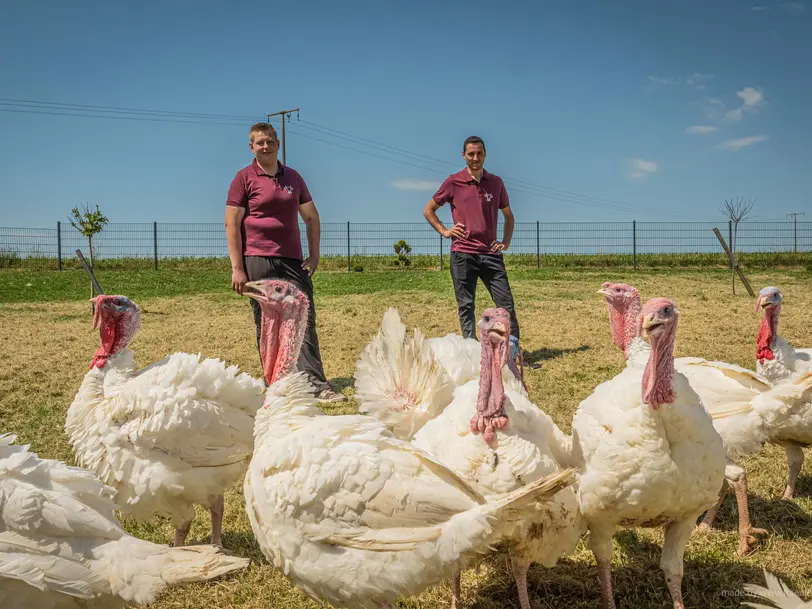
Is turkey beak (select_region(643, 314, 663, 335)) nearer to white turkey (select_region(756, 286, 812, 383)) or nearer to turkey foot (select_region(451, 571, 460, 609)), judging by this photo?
turkey foot (select_region(451, 571, 460, 609))

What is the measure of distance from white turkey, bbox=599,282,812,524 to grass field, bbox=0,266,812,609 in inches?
14.1

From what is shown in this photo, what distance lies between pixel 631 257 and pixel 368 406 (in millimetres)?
24770

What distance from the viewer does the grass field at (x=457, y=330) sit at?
3.40 metres

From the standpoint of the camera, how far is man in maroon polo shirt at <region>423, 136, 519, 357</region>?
278 inches

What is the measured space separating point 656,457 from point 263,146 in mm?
4142

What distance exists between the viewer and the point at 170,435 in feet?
11.8

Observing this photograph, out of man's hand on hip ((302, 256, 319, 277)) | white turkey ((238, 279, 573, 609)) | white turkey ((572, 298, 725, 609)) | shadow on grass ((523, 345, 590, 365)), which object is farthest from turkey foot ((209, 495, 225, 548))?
shadow on grass ((523, 345, 590, 365))

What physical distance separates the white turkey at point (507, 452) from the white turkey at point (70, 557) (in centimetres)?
113

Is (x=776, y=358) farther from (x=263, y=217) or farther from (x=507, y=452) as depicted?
(x=263, y=217)

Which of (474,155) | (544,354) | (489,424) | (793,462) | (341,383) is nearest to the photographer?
(489,424)

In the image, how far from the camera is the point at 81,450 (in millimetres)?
3766

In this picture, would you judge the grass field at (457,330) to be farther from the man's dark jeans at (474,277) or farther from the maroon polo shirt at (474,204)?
the maroon polo shirt at (474,204)

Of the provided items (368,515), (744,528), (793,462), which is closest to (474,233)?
(793,462)

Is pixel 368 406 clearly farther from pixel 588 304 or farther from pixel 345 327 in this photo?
pixel 588 304
